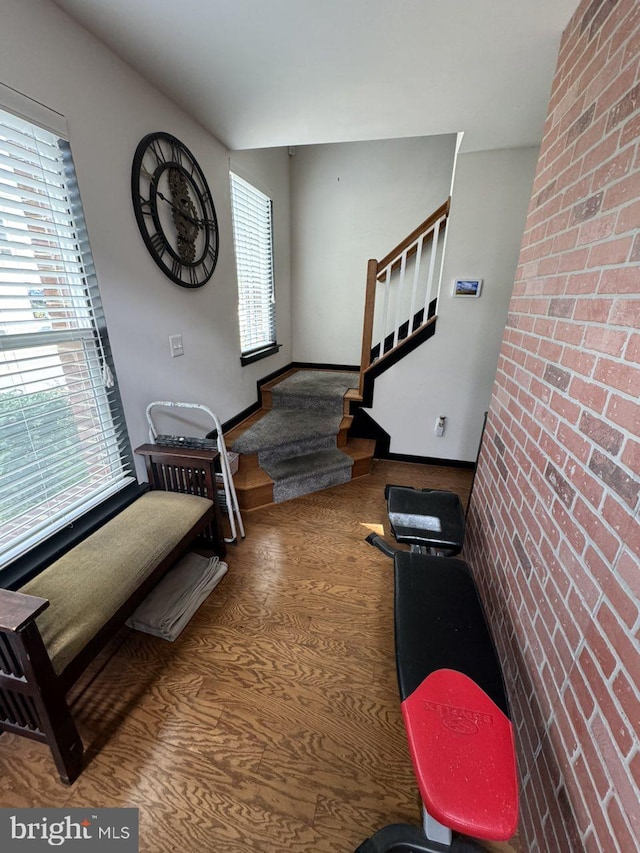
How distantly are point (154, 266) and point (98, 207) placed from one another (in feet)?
1.21

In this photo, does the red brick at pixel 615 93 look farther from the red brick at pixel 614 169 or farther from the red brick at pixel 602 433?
→ the red brick at pixel 602 433

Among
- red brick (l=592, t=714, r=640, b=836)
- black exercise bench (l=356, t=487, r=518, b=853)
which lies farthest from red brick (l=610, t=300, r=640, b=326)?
black exercise bench (l=356, t=487, r=518, b=853)

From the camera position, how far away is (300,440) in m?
2.72

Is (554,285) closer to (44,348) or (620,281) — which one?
(620,281)

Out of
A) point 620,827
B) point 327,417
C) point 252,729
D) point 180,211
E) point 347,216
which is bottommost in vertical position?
point 252,729

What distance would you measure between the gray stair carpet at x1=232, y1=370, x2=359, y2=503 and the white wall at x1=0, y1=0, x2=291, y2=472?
20.0 inches

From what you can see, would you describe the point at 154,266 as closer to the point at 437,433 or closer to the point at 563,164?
the point at 563,164

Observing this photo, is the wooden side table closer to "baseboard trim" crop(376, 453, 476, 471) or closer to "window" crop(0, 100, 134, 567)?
"window" crop(0, 100, 134, 567)

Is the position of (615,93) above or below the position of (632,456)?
above

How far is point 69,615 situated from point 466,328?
2935 mm

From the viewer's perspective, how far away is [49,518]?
1.38m

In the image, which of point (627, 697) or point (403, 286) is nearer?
point (627, 697)

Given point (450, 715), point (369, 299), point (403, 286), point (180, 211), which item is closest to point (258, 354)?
point (369, 299)

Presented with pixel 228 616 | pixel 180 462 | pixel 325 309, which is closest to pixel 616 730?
pixel 228 616
